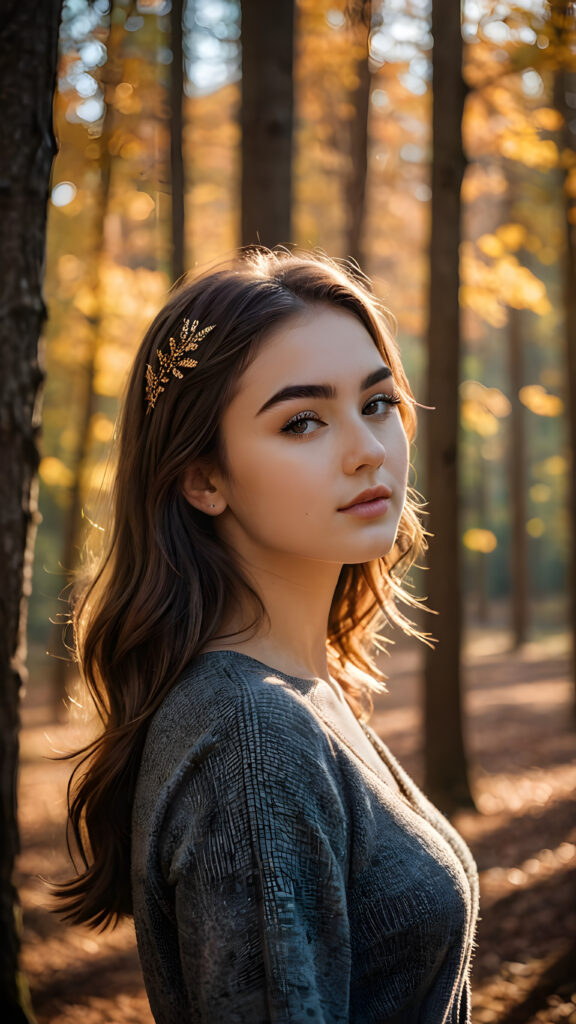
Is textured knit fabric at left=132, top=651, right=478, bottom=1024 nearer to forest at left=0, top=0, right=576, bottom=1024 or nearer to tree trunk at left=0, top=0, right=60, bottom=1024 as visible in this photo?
forest at left=0, top=0, right=576, bottom=1024

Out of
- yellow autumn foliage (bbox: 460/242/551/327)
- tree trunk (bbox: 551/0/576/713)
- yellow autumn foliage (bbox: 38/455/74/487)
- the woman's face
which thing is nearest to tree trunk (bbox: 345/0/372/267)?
yellow autumn foliage (bbox: 460/242/551/327)

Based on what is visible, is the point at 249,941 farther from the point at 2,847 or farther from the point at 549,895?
the point at 549,895

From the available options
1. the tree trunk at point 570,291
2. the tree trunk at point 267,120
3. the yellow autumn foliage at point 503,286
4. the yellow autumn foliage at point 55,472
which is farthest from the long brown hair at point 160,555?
the yellow autumn foliage at point 55,472

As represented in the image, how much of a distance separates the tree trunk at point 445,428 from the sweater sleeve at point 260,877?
4819 millimetres

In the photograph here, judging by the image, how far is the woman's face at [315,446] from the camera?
1632 millimetres

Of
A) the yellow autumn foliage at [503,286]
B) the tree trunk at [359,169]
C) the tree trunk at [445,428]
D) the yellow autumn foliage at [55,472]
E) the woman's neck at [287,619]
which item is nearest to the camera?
the woman's neck at [287,619]

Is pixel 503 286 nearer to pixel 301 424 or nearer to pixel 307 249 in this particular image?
pixel 307 249

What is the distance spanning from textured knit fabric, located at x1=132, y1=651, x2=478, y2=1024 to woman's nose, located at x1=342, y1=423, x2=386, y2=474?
45 centimetres

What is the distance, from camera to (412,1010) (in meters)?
1.56

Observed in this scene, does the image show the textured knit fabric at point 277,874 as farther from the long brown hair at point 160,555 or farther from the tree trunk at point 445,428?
the tree trunk at point 445,428

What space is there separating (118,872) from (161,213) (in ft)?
26.3

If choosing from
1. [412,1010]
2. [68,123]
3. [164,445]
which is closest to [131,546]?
[164,445]

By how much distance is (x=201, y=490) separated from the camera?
1780 millimetres

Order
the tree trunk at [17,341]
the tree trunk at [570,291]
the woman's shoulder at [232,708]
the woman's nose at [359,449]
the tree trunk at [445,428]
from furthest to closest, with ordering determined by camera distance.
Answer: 1. the tree trunk at [570,291]
2. the tree trunk at [445,428]
3. the tree trunk at [17,341]
4. the woman's nose at [359,449]
5. the woman's shoulder at [232,708]
